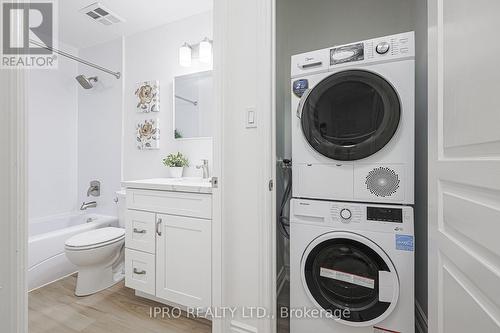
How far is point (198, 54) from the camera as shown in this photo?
6.89ft

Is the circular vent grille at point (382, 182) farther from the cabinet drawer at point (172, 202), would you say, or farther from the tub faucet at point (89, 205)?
Result: the tub faucet at point (89, 205)

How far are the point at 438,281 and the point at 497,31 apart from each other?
77 centimetres

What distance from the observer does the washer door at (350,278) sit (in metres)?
1.09

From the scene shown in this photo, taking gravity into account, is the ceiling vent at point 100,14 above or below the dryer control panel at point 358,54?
above

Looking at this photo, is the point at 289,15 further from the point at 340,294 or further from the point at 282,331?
the point at 282,331

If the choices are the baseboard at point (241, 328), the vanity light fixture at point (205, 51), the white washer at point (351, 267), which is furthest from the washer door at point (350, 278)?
the vanity light fixture at point (205, 51)

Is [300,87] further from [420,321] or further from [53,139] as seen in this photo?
[53,139]

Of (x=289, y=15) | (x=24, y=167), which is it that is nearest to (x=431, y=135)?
(x=24, y=167)

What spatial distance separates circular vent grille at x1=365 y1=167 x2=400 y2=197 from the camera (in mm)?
1118

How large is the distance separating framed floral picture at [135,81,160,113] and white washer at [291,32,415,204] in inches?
60.6

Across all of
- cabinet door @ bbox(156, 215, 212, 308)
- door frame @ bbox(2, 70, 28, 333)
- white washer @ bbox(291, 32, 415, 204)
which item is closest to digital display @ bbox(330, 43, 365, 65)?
white washer @ bbox(291, 32, 415, 204)

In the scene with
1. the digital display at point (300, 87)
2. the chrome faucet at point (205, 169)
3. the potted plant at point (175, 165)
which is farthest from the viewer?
the potted plant at point (175, 165)

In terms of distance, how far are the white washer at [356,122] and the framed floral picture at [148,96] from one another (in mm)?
1540

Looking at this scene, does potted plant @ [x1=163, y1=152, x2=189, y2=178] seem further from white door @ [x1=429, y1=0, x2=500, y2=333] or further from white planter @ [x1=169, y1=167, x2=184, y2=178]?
white door @ [x1=429, y1=0, x2=500, y2=333]
